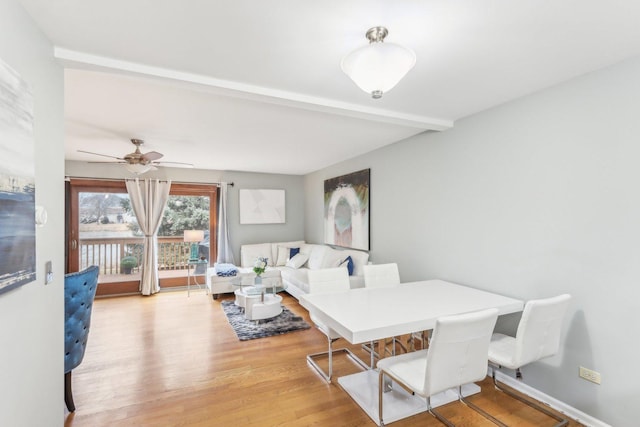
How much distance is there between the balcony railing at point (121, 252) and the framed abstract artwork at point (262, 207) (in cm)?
137

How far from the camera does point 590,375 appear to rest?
2.08m

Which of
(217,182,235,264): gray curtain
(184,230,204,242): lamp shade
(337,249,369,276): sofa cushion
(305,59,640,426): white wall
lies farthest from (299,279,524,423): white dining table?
(217,182,235,264): gray curtain

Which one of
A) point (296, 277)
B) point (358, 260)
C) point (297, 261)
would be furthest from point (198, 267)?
point (358, 260)

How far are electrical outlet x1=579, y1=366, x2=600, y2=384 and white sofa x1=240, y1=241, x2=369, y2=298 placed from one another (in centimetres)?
248

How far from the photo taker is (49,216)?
164cm

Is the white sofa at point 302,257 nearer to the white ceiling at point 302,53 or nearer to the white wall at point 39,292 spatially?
the white ceiling at point 302,53

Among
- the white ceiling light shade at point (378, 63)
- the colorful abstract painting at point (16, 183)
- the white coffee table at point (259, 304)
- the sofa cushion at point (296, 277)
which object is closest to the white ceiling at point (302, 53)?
the white ceiling light shade at point (378, 63)

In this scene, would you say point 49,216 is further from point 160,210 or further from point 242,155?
point 160,210

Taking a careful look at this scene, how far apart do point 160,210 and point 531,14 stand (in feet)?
19.4

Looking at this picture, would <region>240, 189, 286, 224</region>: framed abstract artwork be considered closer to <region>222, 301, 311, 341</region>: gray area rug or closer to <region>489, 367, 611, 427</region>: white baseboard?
<region>222, 301, 311, 341</region>: gray area rug

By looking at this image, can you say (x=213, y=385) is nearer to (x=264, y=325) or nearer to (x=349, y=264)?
(x=264, y=325)

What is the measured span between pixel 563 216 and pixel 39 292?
3356mm

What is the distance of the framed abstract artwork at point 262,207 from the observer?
20.9 feet

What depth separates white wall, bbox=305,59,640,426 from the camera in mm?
1918
